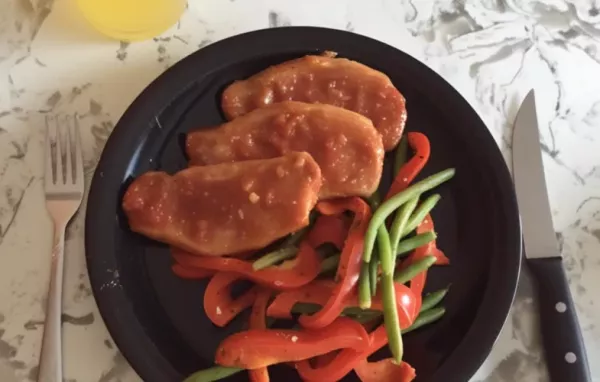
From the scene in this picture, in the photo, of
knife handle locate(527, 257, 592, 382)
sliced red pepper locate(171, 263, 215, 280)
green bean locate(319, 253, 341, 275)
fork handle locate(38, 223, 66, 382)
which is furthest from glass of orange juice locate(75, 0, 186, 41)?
knife handle locate(527, 257, 592, 382)

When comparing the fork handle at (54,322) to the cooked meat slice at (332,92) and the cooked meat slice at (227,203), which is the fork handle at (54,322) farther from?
the cooked meat slice at (332,92)

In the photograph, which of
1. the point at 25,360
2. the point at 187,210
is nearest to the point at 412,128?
the point at 187,210

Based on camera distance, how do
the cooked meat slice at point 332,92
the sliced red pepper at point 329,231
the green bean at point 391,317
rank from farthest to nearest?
the cooked meat slice at point 332,92, the sliced red pepper at point 329,231, the green bean at point 391,317

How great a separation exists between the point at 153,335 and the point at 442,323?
524mm

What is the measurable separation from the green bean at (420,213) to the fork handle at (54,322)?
0.64 m

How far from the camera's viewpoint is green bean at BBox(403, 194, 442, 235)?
139cm

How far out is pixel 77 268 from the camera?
1433mm

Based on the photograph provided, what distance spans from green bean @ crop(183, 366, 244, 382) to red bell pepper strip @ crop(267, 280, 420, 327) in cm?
12

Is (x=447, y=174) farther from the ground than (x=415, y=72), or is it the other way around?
(x=415, y=72)

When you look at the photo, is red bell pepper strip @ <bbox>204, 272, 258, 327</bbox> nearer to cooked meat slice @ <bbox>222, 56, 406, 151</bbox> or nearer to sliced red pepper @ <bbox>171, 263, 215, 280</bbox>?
sliced red pepper @ <bbox>171, 263, 215, 280</bbox>

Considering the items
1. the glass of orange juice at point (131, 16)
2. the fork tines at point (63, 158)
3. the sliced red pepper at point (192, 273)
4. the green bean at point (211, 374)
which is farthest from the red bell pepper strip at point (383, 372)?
the glass of orange juice at point (131, 16)

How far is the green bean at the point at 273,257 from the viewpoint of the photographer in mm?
1328

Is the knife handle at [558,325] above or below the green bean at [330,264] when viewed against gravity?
below

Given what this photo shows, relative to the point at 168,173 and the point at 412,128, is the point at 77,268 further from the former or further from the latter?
the point at 412,128
